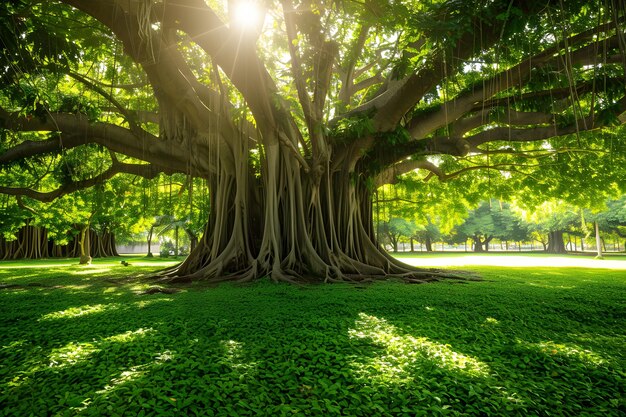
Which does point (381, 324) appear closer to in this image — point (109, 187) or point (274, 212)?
point (274, 212)

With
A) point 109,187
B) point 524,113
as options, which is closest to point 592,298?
point 524,113

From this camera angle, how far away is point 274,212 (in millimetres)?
5535

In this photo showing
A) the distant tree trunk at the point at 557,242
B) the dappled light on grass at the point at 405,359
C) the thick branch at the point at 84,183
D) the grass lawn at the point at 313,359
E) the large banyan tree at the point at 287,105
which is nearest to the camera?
the grass lawn at the point at 313,359

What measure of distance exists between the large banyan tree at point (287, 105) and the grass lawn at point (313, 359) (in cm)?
229

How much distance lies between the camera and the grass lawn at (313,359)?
52.4 inches

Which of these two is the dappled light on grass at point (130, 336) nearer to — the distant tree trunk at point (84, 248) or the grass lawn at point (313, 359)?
the grass lawn at point (313, 359)

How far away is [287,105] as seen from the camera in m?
5.28

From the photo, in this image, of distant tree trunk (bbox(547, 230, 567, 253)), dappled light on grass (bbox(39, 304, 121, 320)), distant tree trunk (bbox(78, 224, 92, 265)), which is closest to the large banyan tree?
dappled light on grass (bbox(39, 304, 121, 320))

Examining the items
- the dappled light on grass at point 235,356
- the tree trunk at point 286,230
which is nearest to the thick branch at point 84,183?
the tree trunk at point 286,230

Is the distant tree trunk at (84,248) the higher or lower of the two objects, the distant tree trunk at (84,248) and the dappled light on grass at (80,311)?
the higher

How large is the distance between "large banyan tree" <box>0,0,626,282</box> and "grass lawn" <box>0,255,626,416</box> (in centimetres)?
229

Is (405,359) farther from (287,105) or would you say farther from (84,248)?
(84,248)

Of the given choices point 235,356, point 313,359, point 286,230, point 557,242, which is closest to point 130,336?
point 235,356

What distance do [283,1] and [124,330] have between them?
11.6 ft
